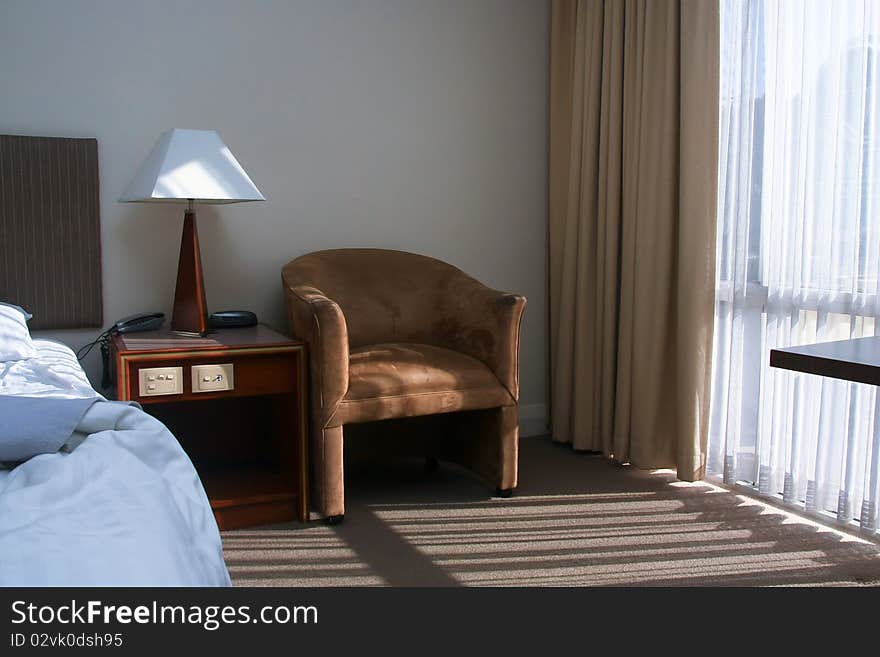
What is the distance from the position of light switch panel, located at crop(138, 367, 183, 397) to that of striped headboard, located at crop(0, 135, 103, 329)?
1.86ft

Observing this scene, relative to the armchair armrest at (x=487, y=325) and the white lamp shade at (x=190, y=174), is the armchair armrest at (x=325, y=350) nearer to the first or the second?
the white lamp shade at (x=190, y=174)

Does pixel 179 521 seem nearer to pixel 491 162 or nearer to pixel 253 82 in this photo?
pixel 253 82

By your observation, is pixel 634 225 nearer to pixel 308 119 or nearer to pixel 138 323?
pixel 308 119

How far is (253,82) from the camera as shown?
3.15 metres

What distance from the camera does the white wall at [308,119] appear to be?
2895 millimetres

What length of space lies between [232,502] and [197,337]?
1.78 ft

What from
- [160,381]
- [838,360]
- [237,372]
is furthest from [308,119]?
[838,360]

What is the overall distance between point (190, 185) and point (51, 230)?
62 cm

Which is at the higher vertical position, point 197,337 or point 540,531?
point 197,337

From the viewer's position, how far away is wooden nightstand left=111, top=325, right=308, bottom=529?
2533 millimetres

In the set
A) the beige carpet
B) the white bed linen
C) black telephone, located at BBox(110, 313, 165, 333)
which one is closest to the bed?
the white bed linen

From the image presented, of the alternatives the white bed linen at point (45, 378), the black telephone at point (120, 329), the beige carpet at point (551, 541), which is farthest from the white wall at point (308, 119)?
the beige carpet at point (551, 541)
